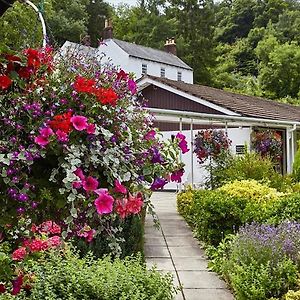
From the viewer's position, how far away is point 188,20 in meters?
39.1

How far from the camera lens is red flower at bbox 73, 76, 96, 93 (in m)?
2.21

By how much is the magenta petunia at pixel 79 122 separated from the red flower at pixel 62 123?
0.06 ft

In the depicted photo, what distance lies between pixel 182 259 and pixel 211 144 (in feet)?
16.2

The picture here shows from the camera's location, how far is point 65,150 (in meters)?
2.07

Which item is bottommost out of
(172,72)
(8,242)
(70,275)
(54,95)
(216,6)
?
(70,275)

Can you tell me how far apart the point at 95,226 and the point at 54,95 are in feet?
2.44

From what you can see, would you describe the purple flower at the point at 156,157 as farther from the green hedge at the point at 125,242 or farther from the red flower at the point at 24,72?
the green hedge at the point at 125,242

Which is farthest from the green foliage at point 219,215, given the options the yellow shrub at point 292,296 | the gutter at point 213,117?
the gutter at point 213,117

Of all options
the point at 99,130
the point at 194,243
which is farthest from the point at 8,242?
the point at 194,243

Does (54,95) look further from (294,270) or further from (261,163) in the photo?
(261,163)

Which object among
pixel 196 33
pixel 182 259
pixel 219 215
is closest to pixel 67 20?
pixel 196 33

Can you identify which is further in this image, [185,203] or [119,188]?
[185,203]

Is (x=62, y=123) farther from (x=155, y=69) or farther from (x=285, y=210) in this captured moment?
(x=155, y=69)

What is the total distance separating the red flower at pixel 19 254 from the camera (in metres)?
2.57
